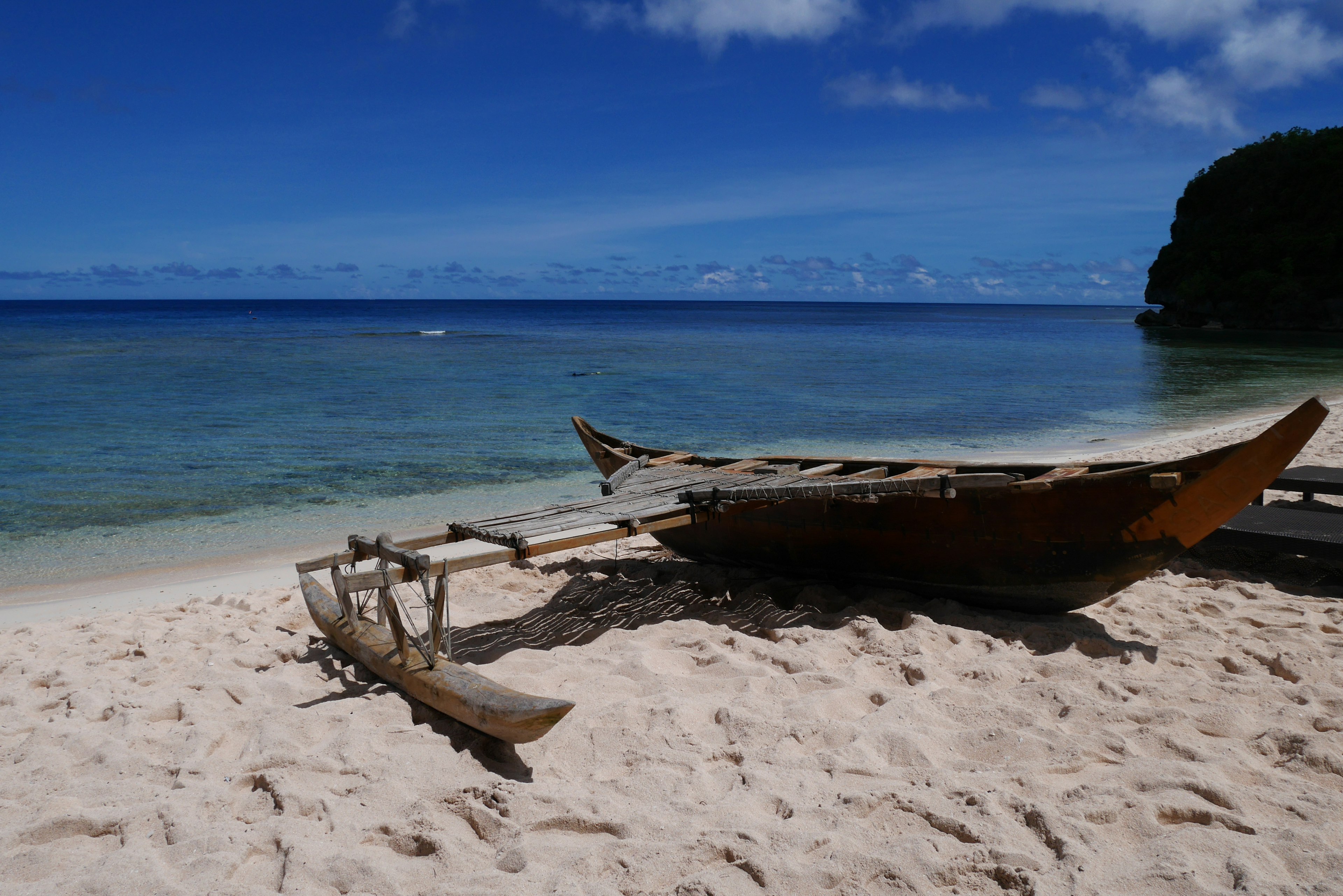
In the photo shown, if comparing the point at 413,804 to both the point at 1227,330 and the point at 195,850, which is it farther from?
the point at 1227,330

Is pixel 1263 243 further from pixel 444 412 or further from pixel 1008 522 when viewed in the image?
pixel 1008 522

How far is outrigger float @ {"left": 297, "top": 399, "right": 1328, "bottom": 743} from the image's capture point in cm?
364

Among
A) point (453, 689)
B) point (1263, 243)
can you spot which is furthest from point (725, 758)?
Result: point (1263, 243)

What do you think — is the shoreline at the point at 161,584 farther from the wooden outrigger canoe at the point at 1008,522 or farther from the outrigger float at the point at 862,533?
the wooden outrigger canoe at the point at 1008,522

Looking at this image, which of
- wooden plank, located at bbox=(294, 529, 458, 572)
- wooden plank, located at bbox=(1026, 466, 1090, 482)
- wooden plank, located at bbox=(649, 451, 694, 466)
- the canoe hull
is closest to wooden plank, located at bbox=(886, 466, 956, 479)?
the canoe hull

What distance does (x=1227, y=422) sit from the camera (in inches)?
585

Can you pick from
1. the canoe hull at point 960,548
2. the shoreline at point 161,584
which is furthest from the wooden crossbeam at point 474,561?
the shoreline at point 161,584

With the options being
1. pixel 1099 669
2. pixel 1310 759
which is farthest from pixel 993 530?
pixel 1310 759

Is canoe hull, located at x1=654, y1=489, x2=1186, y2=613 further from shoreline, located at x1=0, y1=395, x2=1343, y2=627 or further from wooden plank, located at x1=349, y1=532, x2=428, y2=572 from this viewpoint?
shoreline, located at x1=0, y1=395, x2=1343, y2=627

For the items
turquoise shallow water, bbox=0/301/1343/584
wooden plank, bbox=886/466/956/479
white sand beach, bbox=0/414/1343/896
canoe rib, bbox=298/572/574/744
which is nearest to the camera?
white sand beach, bbox=0/414/1343/896

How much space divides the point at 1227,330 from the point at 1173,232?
11820mm

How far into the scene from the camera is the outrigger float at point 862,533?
3.64m

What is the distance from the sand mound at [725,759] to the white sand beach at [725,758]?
0.01m

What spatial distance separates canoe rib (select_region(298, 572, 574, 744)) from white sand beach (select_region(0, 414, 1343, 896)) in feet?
Answer: 0.39
